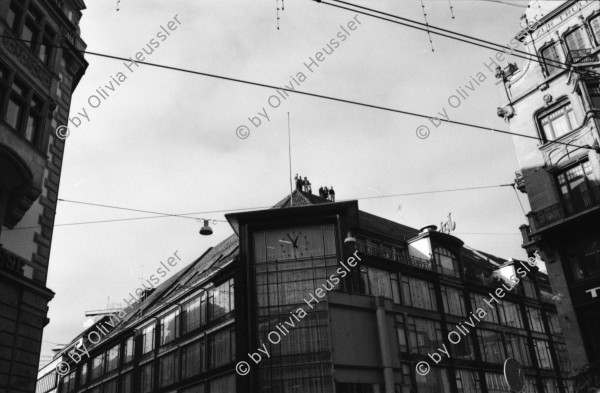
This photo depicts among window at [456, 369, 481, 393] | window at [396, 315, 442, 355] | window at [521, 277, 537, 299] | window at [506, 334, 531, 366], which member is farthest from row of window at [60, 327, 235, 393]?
window at [521, 277, 537, 299]

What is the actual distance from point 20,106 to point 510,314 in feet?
138

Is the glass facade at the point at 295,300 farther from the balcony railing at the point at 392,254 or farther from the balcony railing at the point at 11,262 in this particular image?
the balcony railing at the point at 11,262

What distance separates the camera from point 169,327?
45.5 meters

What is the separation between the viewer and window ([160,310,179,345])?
44.6 meters

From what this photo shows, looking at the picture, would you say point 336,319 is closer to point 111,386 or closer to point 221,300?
point 221,300

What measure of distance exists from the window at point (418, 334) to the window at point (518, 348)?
809 cm

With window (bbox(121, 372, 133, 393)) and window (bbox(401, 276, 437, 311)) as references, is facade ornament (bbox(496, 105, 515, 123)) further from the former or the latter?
window (bbox(121, 372, 133, 393))

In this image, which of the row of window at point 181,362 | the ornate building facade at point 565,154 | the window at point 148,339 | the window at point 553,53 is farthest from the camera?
the window at point 148,339

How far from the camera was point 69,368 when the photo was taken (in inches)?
2339

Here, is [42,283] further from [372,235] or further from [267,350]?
[372,235]

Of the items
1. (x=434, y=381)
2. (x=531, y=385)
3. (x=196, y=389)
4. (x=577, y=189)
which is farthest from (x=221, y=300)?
(x=531, y=385)

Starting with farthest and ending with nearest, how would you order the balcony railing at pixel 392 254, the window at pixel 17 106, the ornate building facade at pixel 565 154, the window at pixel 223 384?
the balcony railing at pixel 392 254 < the window at pixel 223 384 < the ornate building facade at pixel 565 154 < the window at pixel 17 106

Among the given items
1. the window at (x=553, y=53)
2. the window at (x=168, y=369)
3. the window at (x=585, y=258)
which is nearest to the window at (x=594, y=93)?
the window at (x=553, y=53)

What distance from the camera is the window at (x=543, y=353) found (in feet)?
156
